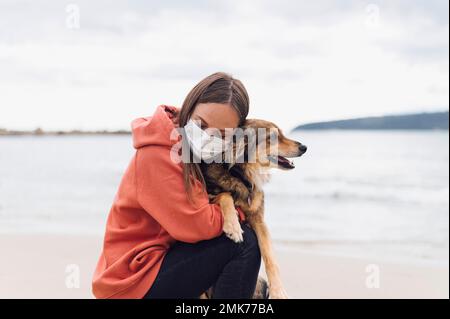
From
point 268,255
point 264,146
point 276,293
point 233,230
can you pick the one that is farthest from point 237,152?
point 276,293

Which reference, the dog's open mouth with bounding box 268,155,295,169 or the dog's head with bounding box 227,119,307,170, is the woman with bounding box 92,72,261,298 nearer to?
the dog's head with bounding box 227,119,307,170

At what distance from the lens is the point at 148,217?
100 inches

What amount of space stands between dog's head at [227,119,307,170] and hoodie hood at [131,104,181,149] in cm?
34

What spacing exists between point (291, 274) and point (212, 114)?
347cm

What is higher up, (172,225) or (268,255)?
(172,225)

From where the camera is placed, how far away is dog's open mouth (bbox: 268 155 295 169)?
9.27 feet

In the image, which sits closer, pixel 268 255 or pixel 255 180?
pixel 268 255

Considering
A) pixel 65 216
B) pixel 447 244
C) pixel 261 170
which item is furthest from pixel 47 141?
pixel 261 170

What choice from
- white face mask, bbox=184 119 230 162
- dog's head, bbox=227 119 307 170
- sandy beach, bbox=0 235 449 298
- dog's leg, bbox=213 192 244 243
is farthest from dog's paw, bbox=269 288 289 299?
sandy beach, bbox=0 235 449 298

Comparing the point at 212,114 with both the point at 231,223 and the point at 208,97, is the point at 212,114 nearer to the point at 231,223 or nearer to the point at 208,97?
the point at 208,97

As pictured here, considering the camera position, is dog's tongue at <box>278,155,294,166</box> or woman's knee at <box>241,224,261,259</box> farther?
dog's tongue at <box>278,155,294,166</box>

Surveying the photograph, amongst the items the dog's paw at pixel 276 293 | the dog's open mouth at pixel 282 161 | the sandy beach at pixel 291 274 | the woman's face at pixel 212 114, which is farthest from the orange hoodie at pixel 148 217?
the sandy beach at pixel 291 274

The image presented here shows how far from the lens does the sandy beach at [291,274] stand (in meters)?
4.93

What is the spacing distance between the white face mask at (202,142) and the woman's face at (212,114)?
39 millimetres
